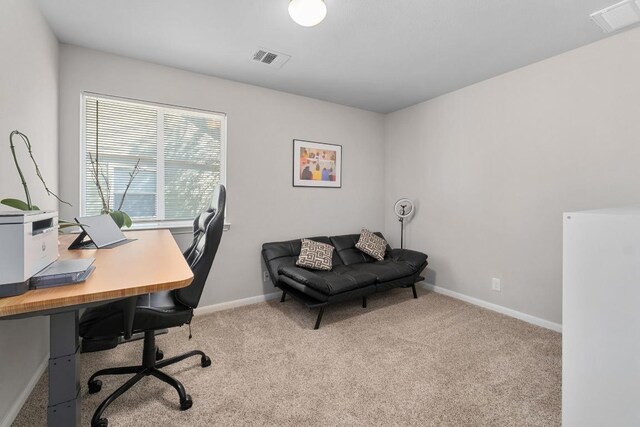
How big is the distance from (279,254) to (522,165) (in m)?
2.64

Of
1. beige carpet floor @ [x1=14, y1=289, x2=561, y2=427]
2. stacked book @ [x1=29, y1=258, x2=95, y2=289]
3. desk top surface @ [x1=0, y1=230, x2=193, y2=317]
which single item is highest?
stacked book @ [x1=29, y1=258, x2=95, y2=289]

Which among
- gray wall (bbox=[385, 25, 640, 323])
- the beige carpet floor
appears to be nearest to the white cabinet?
the beige carpet floor

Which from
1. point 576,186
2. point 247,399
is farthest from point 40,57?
point 576,186

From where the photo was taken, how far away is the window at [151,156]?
2.53 metres

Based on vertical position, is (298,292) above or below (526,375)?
above

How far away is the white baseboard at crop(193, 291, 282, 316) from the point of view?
9.64 ft

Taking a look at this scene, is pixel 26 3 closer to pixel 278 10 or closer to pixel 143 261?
pixel 278 10

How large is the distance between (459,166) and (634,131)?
140cm

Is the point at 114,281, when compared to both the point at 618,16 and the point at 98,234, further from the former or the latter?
the point at 618,16

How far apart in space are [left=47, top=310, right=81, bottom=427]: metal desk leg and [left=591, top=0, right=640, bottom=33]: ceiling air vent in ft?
11.1

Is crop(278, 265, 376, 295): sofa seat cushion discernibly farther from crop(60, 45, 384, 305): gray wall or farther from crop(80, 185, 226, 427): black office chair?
crop(80, 185, 226, 427): black office chair

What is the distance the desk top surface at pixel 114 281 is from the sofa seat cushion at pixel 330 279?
1339mm

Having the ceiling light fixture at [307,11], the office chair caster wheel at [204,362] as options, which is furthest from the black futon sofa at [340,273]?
the ceiling light fixture at [307,11]

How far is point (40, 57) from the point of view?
191 cm
